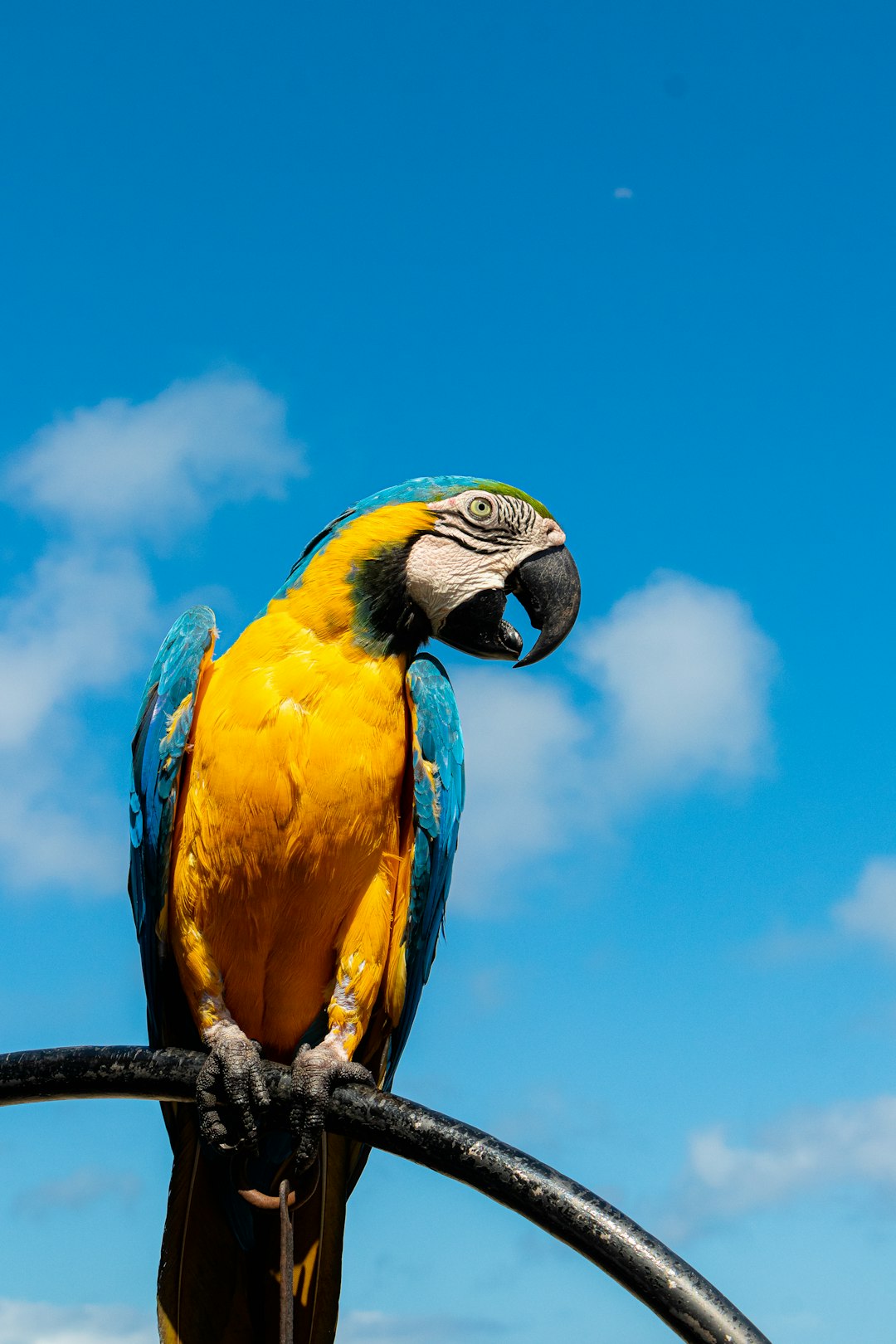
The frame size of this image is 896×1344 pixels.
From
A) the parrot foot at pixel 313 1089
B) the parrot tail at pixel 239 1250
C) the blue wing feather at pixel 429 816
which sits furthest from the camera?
the blue wing feather at pixel 429 816

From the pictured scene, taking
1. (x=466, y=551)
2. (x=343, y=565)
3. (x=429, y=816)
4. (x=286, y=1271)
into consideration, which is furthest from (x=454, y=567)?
(x=286, y=1271)

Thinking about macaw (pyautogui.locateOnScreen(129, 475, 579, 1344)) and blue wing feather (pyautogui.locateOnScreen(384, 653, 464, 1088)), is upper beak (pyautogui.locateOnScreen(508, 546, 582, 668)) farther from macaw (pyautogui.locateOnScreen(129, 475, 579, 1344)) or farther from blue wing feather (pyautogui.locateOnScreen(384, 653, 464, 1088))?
blue wing feather (pyautogui.locateOnScreen(384, 653, 464, 1088))

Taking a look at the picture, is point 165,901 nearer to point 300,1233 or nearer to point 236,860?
point 236,860

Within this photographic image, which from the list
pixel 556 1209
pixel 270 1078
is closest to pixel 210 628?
pixel 270 1078

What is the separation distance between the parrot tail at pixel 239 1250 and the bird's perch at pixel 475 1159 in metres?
0.64

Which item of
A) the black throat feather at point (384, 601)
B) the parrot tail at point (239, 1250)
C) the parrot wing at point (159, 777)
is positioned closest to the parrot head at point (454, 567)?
the black throat feather at point (384, 601)

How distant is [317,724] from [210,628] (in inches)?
24.7

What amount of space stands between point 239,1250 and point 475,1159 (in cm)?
145

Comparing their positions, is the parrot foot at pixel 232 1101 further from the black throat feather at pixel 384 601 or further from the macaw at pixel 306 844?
the black throat feather at pixel 384 601

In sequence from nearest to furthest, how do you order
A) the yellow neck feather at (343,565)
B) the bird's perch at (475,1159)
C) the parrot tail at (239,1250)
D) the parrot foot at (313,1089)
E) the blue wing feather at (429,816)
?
1. the bird's perch at (475,1159)
2. the parrot foot at (313,1089)
3. the parrot tail at (239,1250)
4. the yellow neck feather at (343,565)
5. the blue wing feather at (429,816)

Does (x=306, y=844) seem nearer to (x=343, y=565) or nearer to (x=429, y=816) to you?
(x=429, y=816)

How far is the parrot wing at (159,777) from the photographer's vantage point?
3.67 m

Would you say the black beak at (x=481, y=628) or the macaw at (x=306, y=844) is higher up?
the black beak at (x=481, y=628)

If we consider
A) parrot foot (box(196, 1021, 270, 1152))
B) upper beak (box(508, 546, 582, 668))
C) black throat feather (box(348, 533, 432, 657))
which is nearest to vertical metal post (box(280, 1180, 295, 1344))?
parrot foot (box(196, 1021, 270, 1152))
